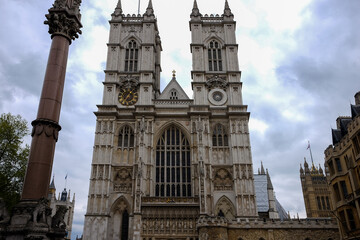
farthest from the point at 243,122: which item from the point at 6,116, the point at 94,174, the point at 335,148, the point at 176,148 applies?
the point at 6,116

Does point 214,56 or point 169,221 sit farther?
point 214,56

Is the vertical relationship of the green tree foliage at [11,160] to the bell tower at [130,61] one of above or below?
below

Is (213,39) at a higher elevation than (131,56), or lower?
higher

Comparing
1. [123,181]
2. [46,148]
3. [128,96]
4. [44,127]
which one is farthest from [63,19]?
[128,96]

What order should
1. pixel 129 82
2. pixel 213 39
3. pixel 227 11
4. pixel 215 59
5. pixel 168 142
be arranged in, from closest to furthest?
pixel 168 142 → pixel 129 82 → pixel 215 59 → pixel 213 39 → pixel 227 11

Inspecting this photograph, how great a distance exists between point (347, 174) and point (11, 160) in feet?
87.6

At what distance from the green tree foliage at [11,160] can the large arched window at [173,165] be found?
13.9 meters

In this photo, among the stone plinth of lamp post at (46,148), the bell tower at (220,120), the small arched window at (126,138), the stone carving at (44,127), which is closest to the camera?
the stone plinth of lamp post at (46,148)

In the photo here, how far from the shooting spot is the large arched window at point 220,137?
35969 millimetres

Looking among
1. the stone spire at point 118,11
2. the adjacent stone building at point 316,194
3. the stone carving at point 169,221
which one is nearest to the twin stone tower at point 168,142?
the stone carving at point 169,221

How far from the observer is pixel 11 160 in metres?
25.4

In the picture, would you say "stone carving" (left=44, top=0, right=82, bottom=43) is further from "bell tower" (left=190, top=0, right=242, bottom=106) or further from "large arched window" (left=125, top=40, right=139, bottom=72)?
"large arched window" (left=125, top=40, right=139, bottom=72)

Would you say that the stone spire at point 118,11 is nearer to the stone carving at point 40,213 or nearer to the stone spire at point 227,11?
the stone spire at point 227,11

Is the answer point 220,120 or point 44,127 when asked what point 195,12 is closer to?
point 220,120
